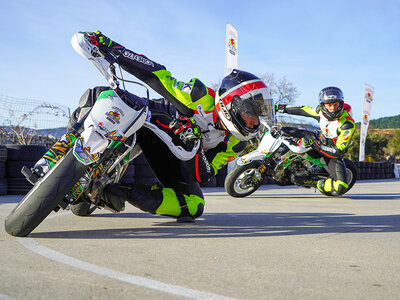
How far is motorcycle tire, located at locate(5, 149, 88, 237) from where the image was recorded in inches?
97.6

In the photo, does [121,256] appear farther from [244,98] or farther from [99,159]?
[244,98]

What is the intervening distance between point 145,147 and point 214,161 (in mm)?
674

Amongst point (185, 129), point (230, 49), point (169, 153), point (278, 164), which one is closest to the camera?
point (185, 129)

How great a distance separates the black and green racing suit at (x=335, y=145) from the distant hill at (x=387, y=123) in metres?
157

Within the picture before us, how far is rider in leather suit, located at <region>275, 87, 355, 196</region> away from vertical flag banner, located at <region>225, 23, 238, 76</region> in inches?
282

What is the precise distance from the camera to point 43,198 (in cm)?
247

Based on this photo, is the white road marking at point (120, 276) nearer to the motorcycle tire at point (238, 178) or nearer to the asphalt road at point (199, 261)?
the asphalt road at point (199, 261)

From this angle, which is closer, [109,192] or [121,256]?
[121,256]

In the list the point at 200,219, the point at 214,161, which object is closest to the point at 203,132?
the point at 214,161

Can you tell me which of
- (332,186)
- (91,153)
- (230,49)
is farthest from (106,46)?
(230,49)

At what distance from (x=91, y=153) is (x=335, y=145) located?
19.3 ft

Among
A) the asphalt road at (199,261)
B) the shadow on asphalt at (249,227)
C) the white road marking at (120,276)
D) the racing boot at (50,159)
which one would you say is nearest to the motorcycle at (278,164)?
the shadow on asphalt at (249,227)

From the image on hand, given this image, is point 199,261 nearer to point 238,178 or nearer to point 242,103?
point 242,103

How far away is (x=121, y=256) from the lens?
2164 millimetres
